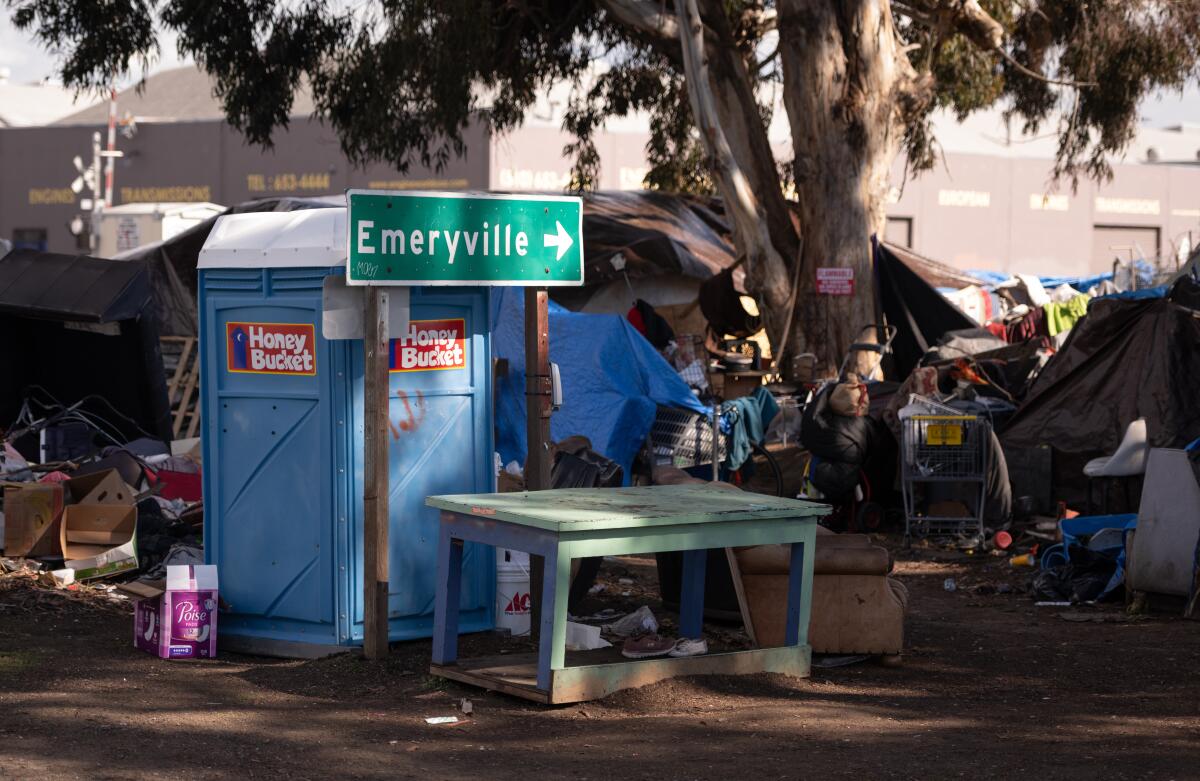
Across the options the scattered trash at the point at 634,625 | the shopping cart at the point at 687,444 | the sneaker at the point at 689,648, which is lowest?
the scattered trash at the point at 634,625

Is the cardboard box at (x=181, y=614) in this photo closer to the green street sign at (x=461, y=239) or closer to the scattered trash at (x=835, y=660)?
the green street sign at (x=461, y=239)

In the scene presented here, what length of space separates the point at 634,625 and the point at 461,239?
222 centimetres

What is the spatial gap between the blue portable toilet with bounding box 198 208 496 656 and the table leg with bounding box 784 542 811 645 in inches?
66.1

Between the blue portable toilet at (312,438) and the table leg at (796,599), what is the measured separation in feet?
5.51

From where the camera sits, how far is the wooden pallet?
16594 millimetres

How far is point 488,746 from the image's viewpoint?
5.86m

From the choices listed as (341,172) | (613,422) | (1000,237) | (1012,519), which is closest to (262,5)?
(613,422)

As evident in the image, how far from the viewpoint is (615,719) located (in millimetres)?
6285

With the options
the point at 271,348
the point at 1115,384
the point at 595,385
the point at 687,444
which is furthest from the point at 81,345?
the point at 1115,384

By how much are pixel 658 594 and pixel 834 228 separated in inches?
325

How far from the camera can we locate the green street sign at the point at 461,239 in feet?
23.0

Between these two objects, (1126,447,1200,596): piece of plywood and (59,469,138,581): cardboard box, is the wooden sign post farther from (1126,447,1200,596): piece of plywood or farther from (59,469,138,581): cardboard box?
(1126,447,1200,596): piece of plywood

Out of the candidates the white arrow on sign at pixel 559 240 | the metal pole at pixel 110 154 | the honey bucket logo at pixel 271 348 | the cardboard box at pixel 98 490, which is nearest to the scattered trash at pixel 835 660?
the white arrow on sign at pixel 559 240

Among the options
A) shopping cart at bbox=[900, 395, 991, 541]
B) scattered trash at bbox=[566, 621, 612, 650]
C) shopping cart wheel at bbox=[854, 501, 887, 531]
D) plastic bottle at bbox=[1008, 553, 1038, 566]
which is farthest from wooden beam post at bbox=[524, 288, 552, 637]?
shopping cart wheel at bbox=[854, 501, 887, 531]
